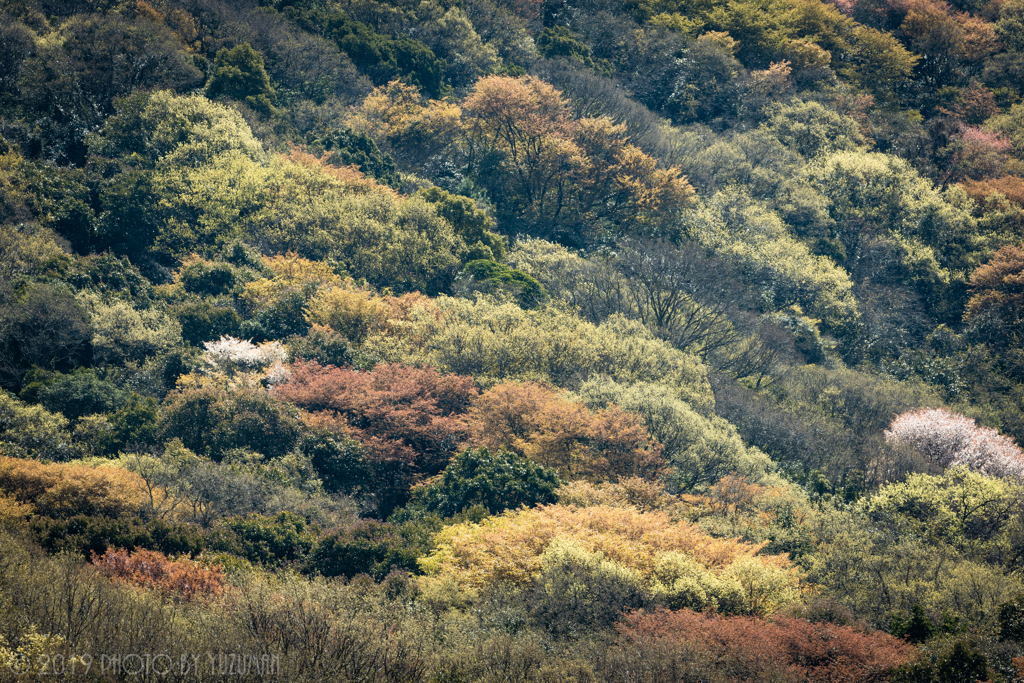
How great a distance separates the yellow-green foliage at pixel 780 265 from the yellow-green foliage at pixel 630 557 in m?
33.3

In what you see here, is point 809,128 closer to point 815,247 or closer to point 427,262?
point 815,247

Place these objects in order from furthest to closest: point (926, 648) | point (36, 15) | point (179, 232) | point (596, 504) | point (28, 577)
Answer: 1. point (36, 15)
2. point (179, 232)
3. point (596, 504)
4. point (926, 648)
5. point (28, 577)

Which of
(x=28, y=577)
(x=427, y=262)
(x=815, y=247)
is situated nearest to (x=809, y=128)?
(x=815, y=247)

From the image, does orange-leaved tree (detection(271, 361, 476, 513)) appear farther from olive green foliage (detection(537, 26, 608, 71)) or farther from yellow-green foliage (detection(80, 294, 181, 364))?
olive green foliage (detection(537, 26, 608, 71))

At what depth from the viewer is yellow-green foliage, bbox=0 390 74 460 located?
29547 mm

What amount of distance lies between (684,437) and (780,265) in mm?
25661

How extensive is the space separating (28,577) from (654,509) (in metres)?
18.8

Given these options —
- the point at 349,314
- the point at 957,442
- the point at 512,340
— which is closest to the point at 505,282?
the point at 512,340

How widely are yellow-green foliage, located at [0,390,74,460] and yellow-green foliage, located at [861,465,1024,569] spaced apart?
27.8 m

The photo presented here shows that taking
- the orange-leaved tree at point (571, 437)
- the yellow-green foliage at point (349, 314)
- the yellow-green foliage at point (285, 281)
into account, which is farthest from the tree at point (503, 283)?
the orange-leaved tree at point (571, 437)

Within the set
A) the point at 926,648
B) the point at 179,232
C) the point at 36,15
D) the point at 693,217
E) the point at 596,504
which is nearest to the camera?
the point at 926,648

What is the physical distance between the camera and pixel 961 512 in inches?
1257

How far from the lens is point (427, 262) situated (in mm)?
47906

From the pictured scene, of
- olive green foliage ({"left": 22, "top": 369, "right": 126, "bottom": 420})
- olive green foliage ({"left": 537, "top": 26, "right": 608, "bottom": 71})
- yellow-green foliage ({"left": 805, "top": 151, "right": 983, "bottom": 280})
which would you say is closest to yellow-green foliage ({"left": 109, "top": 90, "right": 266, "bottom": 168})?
olive green foliage ({"left": 22, "top": 369, "right": 126, "bottom": 420})
